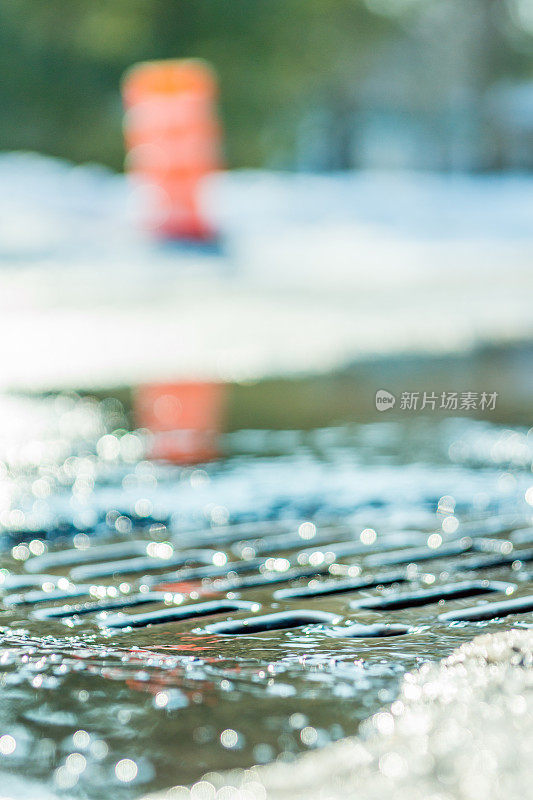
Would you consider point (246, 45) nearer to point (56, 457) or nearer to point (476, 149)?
point (476, 149)

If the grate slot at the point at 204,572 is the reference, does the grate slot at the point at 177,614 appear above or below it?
below

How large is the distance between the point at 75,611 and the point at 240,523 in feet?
2.80

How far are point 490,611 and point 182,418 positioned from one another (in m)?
2.62

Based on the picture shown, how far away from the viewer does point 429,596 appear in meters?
2.36

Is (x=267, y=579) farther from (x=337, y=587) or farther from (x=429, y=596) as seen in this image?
(x=429, y=596)

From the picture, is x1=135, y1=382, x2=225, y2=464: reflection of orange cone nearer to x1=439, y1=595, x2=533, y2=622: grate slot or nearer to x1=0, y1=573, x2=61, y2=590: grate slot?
x1=0, y1=573, x2=61, y2=590: grate slot

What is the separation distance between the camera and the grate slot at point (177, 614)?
7.27 feet

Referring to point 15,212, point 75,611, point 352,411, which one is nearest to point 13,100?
point 15,212

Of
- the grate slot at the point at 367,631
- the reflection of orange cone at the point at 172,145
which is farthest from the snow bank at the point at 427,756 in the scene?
the reflection of orange cone at the point at 172,145

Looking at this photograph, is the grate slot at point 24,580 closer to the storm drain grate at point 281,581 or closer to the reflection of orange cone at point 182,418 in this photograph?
the storm drain grate at point 281,581

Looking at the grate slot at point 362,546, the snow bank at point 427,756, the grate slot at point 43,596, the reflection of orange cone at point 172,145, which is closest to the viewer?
the snow bank at point 427,756

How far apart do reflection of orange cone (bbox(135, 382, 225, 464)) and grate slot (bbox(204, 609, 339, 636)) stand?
164 cm

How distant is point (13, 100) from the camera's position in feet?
87.2

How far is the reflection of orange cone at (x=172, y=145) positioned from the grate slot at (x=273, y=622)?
31.0 feet
